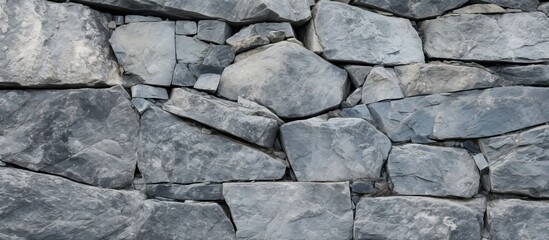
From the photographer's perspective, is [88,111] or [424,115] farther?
[424,115]

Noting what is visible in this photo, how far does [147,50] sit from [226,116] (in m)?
0.51

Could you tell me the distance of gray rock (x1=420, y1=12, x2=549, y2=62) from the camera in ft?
9.12

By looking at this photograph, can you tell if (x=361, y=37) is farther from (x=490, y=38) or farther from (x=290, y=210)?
(x=290, y=210)

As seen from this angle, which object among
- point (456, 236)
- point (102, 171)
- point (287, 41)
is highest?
point (287, 41)

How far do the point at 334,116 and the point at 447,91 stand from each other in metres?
0.58

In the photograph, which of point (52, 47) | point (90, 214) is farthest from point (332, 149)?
point (52, 47)

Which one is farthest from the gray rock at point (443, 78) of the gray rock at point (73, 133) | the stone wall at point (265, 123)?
the gray rock at point (73, 133)

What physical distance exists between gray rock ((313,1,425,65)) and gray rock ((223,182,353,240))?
67cm

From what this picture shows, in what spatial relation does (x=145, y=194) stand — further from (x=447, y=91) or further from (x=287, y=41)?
(x=447, y=91)

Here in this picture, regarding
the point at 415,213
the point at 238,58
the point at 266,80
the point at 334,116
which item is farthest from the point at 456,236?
the point at 238,58

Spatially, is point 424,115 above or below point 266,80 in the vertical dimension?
below

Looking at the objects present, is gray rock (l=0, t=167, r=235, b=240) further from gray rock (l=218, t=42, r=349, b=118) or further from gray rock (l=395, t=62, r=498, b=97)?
gray rock (l=395, t=62, r=498, b=97)

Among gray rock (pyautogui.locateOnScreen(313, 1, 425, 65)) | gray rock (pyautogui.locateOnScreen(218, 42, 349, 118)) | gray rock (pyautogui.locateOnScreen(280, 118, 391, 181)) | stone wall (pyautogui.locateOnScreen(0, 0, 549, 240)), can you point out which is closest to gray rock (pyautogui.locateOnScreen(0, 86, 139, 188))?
stone wall (pyautogui.locateOnScreen(0, 0, 549, 240))

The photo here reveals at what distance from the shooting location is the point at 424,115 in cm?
271
